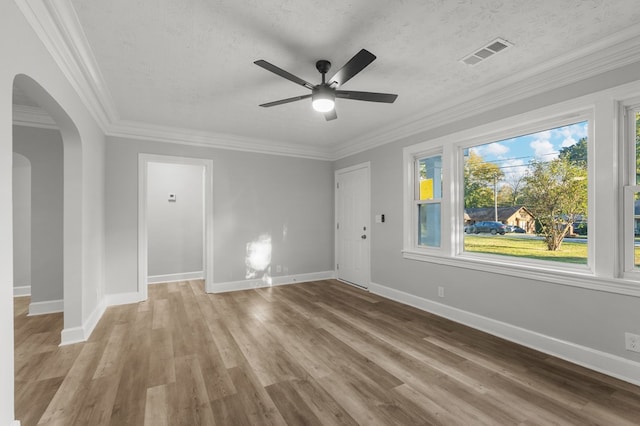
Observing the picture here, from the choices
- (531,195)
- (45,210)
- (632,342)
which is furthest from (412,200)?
(45,210)

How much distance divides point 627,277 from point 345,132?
3627mm

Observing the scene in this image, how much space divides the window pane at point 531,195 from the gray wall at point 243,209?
291 centimetres

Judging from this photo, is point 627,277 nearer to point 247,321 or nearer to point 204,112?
point 247,321

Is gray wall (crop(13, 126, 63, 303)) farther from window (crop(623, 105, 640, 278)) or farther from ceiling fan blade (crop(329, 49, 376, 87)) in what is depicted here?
window (crop(623, 105, 640, 278))

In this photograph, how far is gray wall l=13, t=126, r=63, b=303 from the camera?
3771 mm

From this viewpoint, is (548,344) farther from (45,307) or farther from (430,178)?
(45,307)

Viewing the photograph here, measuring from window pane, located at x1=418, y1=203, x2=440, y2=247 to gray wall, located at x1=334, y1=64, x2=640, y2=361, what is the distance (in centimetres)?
29

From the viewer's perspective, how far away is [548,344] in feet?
8.89

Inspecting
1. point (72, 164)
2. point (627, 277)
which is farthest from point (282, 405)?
point (72, 164)

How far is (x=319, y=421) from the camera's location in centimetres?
184

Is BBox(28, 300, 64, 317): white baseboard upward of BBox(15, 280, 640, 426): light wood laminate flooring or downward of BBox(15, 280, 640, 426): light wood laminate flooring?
upward

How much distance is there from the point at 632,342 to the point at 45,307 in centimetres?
618

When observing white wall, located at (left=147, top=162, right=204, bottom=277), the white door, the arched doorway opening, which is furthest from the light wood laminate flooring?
white wall, located at (left=147, top=162, right=204, bottom=277)

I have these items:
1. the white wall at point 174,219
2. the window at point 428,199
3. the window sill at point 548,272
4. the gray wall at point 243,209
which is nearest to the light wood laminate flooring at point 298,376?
the window sill at point 548,272
